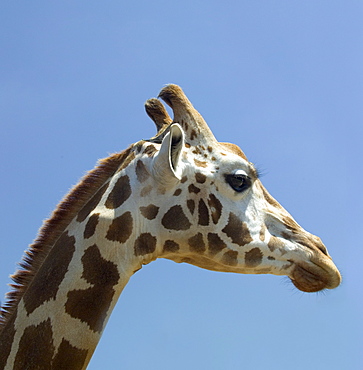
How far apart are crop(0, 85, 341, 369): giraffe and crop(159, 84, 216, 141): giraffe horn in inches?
0.9

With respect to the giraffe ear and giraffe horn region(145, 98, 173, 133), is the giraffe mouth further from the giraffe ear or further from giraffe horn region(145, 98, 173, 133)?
giraffe horn region(145, 98, 173, 133)

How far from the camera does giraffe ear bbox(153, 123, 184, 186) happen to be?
17.8 feet

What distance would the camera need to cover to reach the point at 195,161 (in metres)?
5.89

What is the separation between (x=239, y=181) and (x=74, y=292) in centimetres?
191

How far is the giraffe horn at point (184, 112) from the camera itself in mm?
6215

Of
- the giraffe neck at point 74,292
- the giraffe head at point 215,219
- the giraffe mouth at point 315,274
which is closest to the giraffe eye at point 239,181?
the giraffe head at point 215,219

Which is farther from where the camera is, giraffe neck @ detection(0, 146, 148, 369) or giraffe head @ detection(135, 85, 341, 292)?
giraffe head @ detection(135, 85, 341, 292)

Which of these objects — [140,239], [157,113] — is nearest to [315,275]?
[140,239]

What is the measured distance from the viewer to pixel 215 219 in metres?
5.64

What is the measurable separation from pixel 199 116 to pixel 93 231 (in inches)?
71.3

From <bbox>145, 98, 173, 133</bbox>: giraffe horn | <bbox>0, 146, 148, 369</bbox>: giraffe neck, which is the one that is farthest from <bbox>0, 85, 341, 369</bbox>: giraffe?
<bbox>145, 98, 173, 133</bbox>: giraffe horn

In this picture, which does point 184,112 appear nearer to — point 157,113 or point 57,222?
point 157,113

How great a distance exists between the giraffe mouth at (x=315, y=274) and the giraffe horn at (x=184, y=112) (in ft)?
5.20

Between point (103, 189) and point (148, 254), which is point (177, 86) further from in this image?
point (148, 254)
